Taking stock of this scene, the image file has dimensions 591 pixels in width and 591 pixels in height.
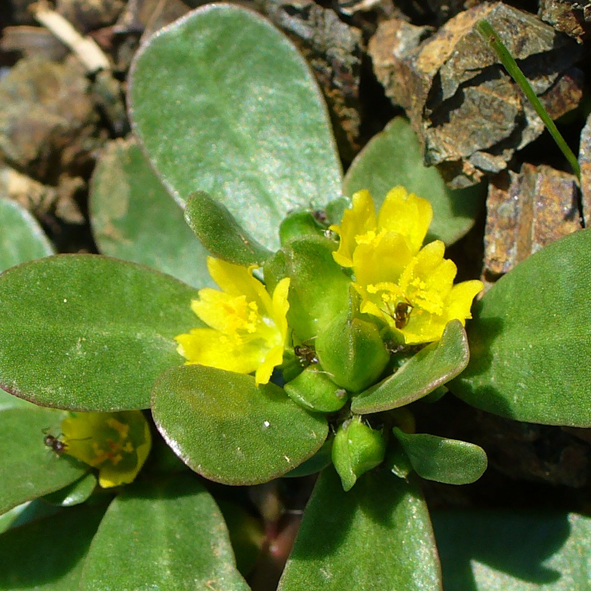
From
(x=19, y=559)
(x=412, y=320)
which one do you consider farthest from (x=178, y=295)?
(x=19, y=559)

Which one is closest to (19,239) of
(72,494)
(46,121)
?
(46,121)

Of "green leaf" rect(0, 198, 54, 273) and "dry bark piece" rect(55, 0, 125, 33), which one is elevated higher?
"dry bark piece" rect(55, 0, 125, 33)

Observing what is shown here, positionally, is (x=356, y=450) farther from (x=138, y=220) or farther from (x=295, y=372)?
(x=138, y=220)

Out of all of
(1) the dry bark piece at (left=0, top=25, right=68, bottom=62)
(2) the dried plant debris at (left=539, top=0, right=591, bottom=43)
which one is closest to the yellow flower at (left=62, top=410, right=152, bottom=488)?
(2) the dried plant debris at (left=539, top=0, right=591, bottom=43)

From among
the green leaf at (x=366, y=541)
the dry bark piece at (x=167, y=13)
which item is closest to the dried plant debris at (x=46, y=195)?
the dry bark piece at (x=167, y=13)

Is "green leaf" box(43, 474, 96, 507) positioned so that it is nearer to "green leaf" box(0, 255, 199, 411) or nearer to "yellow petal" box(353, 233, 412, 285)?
"green leaf" box(0, 255, 199, 411)
